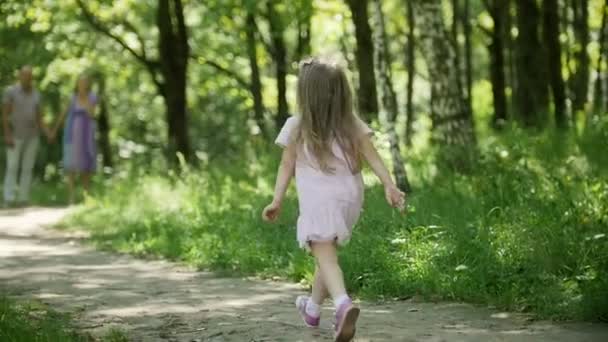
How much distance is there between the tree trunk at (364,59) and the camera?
17.0 m

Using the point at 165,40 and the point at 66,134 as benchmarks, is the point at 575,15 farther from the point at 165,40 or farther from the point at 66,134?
the point at 66,134

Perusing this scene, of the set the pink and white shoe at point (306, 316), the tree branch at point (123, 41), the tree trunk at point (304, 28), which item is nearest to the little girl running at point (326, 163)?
the pink and white shoe at point (306, 316)

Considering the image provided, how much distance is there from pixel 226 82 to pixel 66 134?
11.4 metres

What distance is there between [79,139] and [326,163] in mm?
12775

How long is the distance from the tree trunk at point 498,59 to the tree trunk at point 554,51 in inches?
124

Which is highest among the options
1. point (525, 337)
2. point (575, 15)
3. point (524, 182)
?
point (575, 15)

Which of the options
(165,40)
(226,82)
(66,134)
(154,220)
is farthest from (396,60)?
(154,220)

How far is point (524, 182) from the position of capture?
11.1 meters

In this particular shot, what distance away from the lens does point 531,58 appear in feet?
63.7

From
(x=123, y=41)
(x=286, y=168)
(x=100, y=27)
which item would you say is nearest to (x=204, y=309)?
(x=286, y=168)

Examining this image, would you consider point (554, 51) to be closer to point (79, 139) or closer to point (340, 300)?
point (79, 139)

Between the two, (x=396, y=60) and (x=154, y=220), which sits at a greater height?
(x=396, y=60)

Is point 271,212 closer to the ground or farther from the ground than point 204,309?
farther from the ground

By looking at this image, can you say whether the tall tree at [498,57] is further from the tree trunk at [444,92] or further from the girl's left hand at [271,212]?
the girl's left hand at [271,212]
